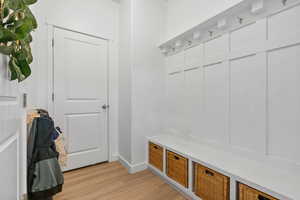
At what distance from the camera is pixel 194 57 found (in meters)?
2.09

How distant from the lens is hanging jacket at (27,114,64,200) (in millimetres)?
1241

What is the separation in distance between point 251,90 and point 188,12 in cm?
147

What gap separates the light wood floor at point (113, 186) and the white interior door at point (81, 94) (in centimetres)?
31

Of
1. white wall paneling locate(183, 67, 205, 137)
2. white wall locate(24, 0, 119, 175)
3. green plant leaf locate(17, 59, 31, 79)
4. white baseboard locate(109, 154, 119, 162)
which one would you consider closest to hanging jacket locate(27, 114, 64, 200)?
white wall locate(24, 0, 119, 175)

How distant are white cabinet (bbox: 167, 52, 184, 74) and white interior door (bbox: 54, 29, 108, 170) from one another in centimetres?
110

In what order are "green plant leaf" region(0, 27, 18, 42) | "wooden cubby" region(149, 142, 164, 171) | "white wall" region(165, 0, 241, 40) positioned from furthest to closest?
"wooden cubby" region(149, 142, 164, 171) < "white wall" region(165, 0, 241, 40) < "green plant leaf" region(0, 27, 18, 42)

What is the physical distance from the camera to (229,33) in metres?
1.68

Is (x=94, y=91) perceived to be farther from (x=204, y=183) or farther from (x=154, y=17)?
(x=204, y=183)

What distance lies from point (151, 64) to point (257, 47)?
4.89 ft

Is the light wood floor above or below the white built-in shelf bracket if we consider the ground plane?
below

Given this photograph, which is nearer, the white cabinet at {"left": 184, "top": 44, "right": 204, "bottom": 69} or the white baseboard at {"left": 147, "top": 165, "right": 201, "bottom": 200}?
the white baseboard at {"left": 147, "top": 165, "right": 201, "bottom": 200}

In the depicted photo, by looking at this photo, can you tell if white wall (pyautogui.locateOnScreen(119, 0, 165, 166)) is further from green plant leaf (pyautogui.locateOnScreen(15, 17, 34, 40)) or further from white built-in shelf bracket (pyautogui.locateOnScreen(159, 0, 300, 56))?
green plant leaf (pyautogui.locateOnScreen(15, 17, 34, 40))

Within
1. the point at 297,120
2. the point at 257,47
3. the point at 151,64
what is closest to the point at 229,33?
the point at 257,47

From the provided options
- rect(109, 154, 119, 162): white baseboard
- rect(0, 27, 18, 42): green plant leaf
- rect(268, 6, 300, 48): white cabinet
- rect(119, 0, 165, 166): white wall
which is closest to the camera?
rect(0, 27, 18, 42): green plant leaf
